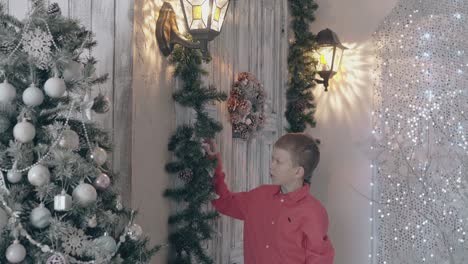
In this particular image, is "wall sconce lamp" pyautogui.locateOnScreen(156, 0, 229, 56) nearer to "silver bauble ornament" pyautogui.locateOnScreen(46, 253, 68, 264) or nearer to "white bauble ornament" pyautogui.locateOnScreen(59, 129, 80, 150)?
"white bauble ornament" pyautogui.locateOnScreen(59, 129, 80, 150)

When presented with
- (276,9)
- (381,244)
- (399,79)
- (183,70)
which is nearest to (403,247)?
(381,244)

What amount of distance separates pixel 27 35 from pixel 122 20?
2.00 feet

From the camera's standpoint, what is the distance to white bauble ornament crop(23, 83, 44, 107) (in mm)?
1293

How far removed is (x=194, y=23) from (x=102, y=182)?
891 millimetres

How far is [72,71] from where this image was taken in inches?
53.8

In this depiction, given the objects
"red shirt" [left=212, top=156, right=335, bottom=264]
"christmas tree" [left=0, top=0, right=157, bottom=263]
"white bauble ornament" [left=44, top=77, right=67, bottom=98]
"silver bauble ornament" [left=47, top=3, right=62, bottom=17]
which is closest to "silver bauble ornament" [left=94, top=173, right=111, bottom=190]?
"christmas tree" [left=0, top=0, right=157, bottom=263]

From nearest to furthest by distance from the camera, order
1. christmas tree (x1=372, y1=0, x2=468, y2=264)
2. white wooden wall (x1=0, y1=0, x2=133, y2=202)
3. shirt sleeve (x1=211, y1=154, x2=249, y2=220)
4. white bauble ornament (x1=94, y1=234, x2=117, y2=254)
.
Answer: white bauble ornament (x1=94, y1=234, x2=117, y2=254), white wooden wall (x1=0, y1=0, x2=133, y2=202), shirt sleeve (x1=211, y1=154, x2=249, y2=220), christmas tree (x1=372, y1=0, x2=468, y2=264)

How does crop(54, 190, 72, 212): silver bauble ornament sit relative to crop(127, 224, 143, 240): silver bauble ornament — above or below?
above

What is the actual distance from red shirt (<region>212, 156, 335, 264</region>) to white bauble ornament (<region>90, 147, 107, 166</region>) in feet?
3.25

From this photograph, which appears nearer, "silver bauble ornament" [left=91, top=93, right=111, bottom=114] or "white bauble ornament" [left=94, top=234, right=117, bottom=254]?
"white bauble ornament" [left=94, top=234, right=117, bottom=254]

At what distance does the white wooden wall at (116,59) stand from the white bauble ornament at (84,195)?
21.3 inches

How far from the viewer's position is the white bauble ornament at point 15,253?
1.21 m

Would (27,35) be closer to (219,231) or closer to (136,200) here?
(136,200)

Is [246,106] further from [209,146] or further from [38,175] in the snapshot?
[38,175]
